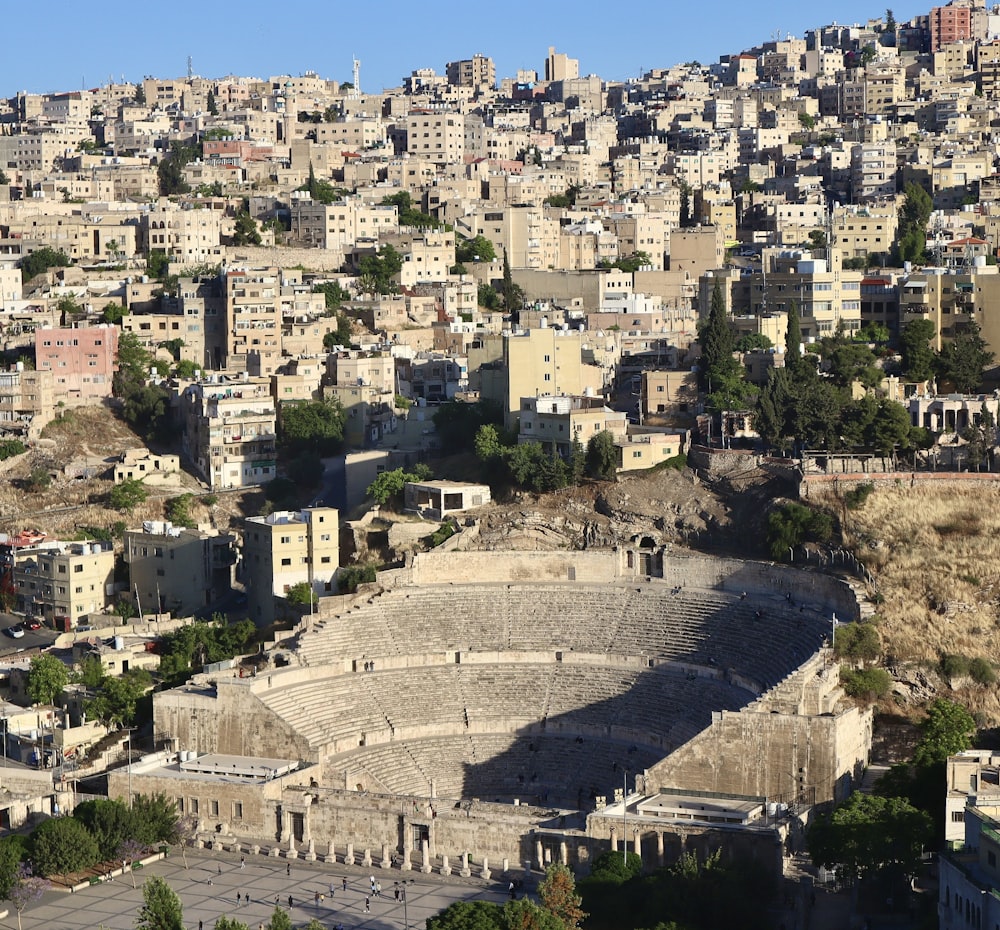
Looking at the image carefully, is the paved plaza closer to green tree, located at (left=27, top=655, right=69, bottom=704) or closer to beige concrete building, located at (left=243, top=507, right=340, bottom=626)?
green tree, located at (left=27, top=655, right=69, bottom=704)

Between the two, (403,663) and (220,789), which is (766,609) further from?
(220,789)

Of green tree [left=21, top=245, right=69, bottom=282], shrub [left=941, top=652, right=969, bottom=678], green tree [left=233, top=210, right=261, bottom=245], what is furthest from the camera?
green tree [left=233, top=210, right=261, bottom=245]

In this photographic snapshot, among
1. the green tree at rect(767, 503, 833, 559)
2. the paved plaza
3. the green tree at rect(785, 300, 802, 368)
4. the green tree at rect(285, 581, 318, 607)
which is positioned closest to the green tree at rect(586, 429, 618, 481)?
the green tree at rect(767, 503, 833, 559)

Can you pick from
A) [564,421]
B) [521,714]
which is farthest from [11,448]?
[521,714]

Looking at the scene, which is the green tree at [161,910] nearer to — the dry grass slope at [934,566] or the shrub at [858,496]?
the dry grass slope at [934,566]

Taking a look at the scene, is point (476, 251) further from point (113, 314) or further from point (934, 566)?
point (934, 566)
